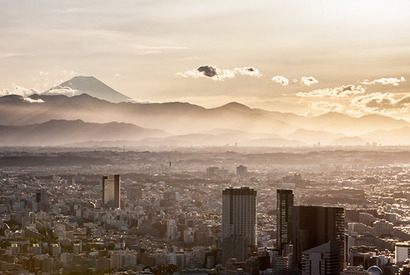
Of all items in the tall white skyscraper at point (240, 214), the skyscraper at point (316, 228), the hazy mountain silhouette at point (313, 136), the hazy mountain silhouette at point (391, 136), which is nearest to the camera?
the skyscraper at point (316, 228)

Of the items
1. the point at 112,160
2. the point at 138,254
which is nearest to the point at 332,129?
the point at 112,160

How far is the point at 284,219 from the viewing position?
2688 centimetres

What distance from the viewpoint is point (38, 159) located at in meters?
67.7

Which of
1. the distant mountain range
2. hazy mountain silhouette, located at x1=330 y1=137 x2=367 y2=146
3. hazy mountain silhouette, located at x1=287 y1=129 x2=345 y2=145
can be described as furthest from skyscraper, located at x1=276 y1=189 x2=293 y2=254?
hazy mountain silhouette, located at x1=287 y1=129 x2=345 y2=145

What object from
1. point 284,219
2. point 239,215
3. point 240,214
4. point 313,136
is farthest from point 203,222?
point 313,136

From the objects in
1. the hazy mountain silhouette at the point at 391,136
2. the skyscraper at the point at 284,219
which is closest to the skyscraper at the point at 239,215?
the skyscraper at the point at 284,219

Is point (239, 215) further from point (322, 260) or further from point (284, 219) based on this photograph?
point (322, 260)

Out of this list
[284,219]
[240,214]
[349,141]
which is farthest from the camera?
[349,141]

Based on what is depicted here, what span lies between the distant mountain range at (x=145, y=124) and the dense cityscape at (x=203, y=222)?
34822mm

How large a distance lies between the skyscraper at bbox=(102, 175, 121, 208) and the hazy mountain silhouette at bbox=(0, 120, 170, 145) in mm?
49249

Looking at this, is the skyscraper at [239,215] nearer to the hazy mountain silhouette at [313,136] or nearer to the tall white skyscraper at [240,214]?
the tall white skyscraper at [240,214]

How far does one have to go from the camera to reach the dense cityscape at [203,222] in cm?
2303

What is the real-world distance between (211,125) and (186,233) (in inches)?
2990

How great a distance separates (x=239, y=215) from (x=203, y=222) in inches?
142
